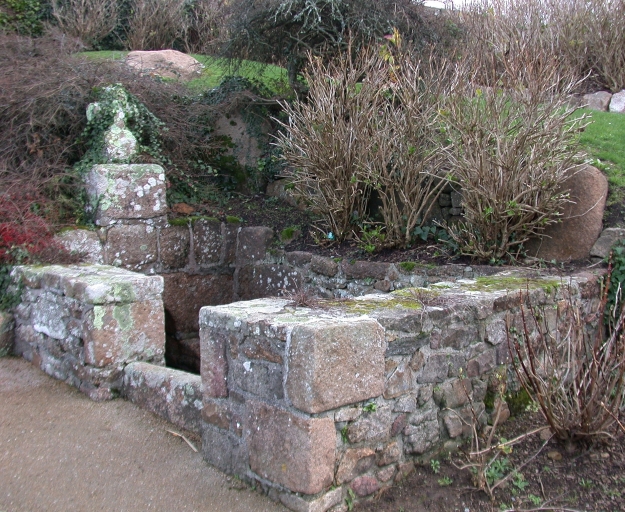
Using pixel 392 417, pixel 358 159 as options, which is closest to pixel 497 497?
pixel 392 417

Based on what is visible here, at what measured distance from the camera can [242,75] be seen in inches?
311

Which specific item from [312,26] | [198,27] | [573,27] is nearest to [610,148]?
[312,26]

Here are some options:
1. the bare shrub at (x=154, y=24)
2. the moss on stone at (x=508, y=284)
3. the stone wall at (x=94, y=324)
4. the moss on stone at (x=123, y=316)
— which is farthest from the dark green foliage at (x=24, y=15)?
the moss on stone at (x=508, y=284)

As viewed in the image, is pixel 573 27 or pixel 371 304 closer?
pixel 371 304

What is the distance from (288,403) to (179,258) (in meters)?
3.55

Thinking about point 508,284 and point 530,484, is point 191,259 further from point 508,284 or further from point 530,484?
point 530,484

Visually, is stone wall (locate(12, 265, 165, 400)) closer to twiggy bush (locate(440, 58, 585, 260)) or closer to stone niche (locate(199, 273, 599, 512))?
stone niche (locate(199, 273, 599, 512))

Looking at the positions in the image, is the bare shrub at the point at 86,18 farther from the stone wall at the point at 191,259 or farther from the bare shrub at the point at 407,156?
the bare shrub at the point at 407,156

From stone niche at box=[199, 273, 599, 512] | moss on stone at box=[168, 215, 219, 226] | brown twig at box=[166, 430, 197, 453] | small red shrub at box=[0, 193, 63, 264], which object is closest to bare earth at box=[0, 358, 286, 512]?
brown twig at box=[166, 430, 197, 453]

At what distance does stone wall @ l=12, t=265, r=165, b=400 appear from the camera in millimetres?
3838

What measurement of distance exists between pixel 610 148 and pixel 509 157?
2497 millimetres

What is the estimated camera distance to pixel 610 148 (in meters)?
6.26

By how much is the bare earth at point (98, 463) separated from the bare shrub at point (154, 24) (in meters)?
9.31

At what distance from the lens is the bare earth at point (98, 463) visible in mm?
2656
